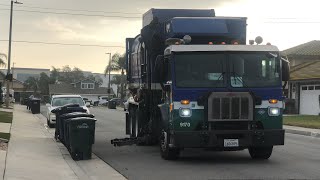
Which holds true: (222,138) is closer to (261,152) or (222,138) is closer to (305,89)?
(261,152)

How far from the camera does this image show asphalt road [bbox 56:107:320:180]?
32.7 ft

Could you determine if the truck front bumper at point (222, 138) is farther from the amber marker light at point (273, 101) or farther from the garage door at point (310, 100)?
the garage door at point (310, 100)

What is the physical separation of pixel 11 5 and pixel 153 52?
118 feet

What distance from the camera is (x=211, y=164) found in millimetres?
11461

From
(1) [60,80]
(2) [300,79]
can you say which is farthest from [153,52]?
(1) [60,80]

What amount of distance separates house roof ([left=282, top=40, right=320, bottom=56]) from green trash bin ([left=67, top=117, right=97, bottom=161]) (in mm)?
39809

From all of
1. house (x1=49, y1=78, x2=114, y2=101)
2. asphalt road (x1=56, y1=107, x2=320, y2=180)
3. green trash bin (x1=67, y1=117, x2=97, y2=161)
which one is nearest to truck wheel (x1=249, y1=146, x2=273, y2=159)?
asphalt road (x1=56, y1=107, x2=320, y2=180)

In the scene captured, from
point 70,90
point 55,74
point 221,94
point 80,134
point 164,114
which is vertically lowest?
point 80,134

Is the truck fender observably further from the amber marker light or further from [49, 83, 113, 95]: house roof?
[49, 83, 113, 95]: house roof

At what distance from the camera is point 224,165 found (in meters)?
11.2

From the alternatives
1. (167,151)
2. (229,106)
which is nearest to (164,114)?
(167,151)

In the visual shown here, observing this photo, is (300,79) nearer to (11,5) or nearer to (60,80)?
(11,5)

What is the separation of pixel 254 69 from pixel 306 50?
4284cm

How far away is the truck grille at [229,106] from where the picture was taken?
36.0 feet
